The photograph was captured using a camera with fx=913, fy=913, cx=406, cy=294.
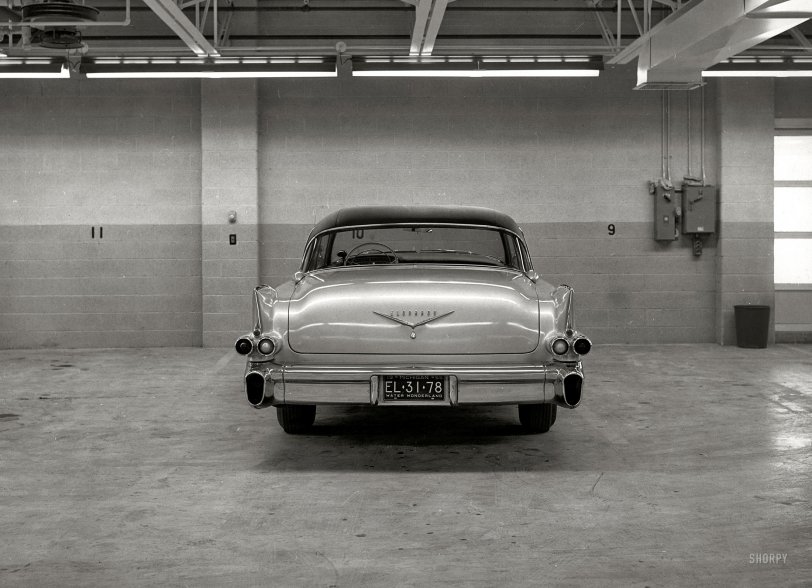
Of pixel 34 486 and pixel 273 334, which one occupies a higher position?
pixel 273 334

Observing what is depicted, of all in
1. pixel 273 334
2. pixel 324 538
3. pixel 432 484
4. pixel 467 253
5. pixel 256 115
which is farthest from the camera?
pixel 256 115

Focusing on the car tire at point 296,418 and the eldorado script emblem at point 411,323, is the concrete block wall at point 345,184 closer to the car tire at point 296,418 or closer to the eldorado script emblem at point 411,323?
the car tire at point 296,418

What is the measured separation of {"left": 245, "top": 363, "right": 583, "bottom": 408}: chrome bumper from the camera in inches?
196

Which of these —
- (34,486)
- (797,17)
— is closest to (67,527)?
(34,486)

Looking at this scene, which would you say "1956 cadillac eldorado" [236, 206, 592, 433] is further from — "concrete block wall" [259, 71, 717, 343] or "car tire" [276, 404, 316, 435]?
"concrete block wall" [259, 71, 717, 343]

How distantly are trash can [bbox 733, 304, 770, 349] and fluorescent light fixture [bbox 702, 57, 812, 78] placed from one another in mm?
2788

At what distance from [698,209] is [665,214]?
42cm

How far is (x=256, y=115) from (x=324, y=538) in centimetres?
826


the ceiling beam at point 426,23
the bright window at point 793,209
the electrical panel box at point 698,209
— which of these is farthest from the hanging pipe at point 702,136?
the ceiling beam at point 426,23

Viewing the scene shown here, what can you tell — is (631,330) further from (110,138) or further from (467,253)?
(110,138)

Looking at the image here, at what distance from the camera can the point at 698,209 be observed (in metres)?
11.5

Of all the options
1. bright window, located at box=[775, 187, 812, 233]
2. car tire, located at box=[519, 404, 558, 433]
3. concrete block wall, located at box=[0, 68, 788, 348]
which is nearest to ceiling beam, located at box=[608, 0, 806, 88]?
concrete block wall, located at box=[0, 68, 788, 348]

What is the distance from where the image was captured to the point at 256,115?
447 inches

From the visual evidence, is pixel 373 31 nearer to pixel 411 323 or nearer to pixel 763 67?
pixel 763 67
